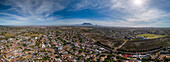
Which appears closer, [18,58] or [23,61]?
[23,61]

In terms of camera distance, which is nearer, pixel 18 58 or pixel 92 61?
pixel 92 61

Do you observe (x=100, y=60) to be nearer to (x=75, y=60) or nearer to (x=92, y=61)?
(x=92, y=61)

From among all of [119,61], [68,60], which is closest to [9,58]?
[68,60]

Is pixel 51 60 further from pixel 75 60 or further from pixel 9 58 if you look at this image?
pixel 9 58

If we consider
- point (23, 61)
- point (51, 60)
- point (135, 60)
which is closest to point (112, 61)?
point (135, 60)

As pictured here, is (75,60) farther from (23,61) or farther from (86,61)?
(23,61)

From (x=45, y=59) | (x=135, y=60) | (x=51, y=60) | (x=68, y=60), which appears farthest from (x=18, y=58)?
(x=135, y=60)
